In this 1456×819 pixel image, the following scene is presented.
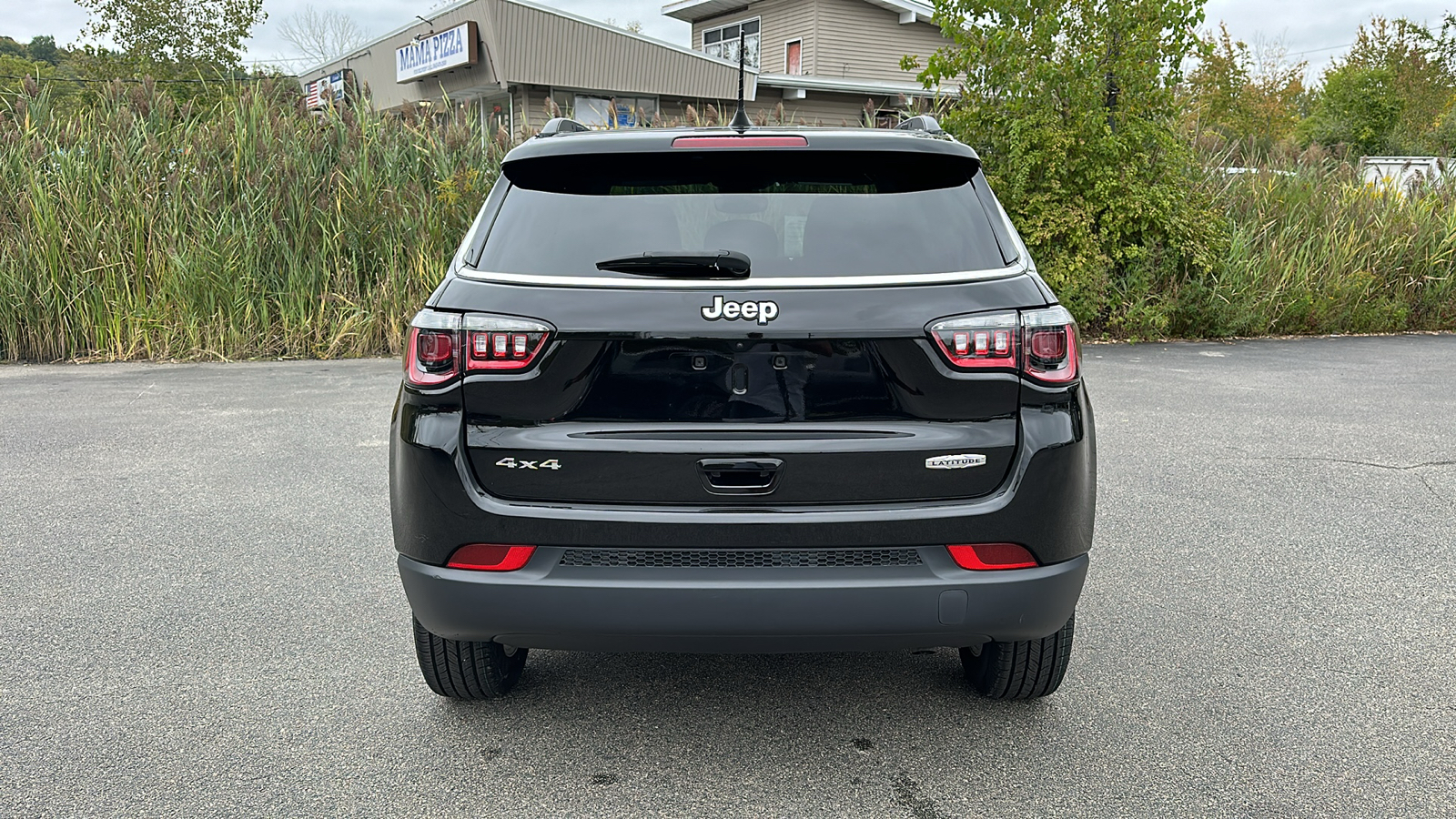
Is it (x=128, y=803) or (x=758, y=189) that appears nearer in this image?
(x=128, y=803)

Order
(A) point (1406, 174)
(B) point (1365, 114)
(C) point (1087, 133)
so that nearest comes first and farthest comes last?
(C) point (1087, 133), (A) point (1406, 174), (B) point (1365, 114)

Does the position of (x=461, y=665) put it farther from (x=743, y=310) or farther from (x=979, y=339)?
(x=979, y=339)

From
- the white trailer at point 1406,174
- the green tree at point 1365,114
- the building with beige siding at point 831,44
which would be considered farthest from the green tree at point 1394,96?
the white trailer at point 1406,174

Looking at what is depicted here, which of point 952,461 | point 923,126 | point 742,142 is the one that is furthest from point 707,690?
point 923,126

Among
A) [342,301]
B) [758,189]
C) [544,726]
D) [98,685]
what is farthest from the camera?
[342,301]

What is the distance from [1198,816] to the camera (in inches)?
103

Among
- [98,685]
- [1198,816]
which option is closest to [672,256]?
[1198,816]

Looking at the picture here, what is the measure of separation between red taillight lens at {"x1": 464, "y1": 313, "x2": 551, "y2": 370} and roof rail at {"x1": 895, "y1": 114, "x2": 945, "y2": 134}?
138 centimetres

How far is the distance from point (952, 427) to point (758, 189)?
32.6 inches

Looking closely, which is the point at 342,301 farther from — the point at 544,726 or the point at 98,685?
the point at 544,726

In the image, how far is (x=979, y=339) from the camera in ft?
8.36

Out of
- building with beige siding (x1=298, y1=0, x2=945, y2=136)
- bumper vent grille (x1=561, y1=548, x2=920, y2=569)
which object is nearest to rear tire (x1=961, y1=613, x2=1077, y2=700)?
bumper vent grille (x1=561, y1=548, x2=920, y2=569)

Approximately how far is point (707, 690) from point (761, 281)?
1.38 meters

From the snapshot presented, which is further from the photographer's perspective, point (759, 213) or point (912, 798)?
point (759, 213)
